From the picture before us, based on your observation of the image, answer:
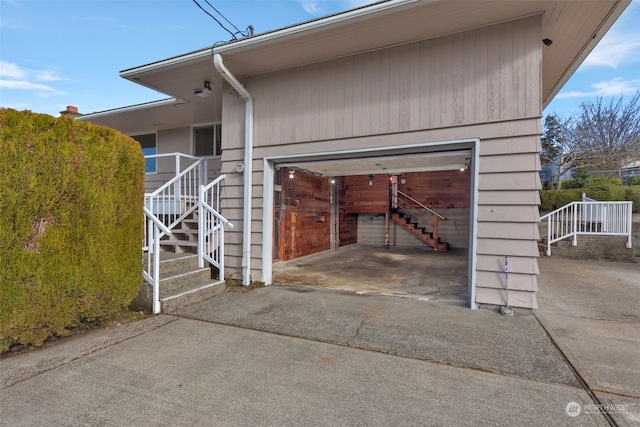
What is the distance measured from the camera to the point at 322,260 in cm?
791

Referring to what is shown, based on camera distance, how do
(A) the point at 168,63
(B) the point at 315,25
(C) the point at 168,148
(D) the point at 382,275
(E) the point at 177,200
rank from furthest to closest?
(C) the point at 168,148 < (D) the point at 382,275 < (E) the point at 177,200 < (A) the point at 168,63 < (B) the point at 315,25

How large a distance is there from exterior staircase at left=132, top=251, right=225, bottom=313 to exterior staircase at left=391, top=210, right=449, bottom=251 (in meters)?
8.84

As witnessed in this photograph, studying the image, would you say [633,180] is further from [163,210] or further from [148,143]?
[148,143]

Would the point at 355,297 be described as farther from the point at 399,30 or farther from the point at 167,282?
the point at 399,30

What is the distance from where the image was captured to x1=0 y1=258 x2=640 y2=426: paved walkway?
1.69 meters

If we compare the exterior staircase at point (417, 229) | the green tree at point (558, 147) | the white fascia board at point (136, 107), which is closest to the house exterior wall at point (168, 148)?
the white fascia board at point (136, 107)

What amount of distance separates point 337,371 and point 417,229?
10.2m

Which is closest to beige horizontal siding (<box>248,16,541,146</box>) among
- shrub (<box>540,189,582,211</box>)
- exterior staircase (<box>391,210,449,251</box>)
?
exterior staircase (<box>391,210,449,251</box>)

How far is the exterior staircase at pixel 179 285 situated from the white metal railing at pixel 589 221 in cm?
878

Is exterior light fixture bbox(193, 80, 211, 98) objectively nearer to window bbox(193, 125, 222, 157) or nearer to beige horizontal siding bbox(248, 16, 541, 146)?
beige horizontal siding bbox(248, 16, 541, 146)

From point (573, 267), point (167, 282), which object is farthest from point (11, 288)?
point (573, 267)

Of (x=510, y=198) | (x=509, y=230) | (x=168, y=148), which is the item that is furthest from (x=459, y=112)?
(x=168, y=148)

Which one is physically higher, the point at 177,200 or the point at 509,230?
the point at 177,200

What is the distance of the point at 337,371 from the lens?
2.16 m
